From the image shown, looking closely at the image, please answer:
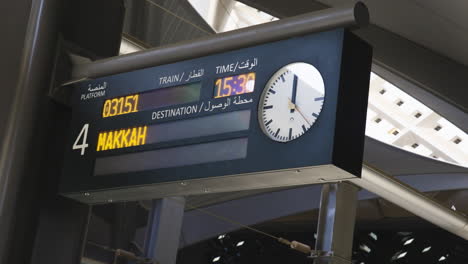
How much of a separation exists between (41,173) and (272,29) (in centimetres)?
151

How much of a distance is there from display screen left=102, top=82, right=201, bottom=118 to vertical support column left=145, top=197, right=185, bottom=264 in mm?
3736

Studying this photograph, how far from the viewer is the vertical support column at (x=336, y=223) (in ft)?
22.3

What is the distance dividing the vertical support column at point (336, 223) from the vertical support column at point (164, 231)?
160cm

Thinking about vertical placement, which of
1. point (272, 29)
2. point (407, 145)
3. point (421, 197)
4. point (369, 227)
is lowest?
point (272, 29)

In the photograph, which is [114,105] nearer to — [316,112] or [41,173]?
[41,173]

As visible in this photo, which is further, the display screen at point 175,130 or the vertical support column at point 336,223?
the vertical support column at point 336,223

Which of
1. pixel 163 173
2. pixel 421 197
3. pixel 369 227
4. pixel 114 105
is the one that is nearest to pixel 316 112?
pixel 163 173

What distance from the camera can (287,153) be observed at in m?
3.53

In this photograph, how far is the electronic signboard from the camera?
11.5ft

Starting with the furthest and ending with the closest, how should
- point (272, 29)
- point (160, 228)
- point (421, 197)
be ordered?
point (421, 197) → point (160, 228) → point (272, 29)

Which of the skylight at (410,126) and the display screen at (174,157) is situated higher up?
the skylight at (410,126)

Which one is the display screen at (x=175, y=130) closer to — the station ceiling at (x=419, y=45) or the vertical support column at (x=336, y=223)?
the vertical support column at (x=336, y=223)

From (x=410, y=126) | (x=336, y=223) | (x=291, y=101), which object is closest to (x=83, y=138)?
(x=291, y=101)

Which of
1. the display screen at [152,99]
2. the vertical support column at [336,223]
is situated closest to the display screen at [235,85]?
the display screen at [152,99]
